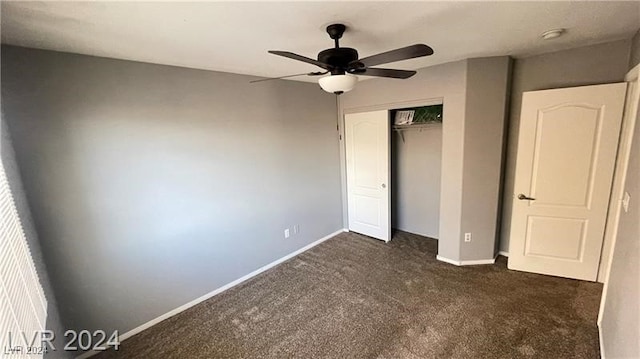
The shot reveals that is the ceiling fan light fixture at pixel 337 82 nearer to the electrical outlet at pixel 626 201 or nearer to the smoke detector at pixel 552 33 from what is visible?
the smoke detector at pixel 552 33

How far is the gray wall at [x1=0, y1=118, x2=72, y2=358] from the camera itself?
1570mm

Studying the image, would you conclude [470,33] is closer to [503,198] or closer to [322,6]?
[322,6]

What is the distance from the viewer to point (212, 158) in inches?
105

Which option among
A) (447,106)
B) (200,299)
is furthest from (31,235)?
(447,106)

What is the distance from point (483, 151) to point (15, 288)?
363 centimetres

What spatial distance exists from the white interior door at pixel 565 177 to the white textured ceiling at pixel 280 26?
1.78 ft

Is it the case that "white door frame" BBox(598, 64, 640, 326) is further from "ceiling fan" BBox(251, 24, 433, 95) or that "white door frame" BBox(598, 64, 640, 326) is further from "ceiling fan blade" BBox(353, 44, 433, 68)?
"ceiling fan" BBox(251, 24, 433, 95)

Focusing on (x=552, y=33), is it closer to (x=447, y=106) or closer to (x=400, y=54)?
(x=447, y=106)

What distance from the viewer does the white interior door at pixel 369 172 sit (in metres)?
3.66

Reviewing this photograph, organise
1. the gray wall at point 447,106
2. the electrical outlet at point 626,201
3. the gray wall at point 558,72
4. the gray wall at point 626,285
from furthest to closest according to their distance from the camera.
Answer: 1. the gray wall at point 447,106
2. the gray wall at point 558,72
3. the electrical outlet at point 626,201
4. the gray wall at point 626,285

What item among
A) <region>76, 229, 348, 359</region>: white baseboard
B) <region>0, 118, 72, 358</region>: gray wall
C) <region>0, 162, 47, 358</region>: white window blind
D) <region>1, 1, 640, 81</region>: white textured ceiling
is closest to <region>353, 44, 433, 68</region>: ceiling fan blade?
<region>1, 1, 640, 81</region>: white textured ceiling

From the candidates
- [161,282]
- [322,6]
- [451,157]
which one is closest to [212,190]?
[161,282]

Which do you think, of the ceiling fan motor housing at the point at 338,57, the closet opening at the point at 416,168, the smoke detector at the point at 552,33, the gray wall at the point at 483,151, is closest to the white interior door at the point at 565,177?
the gray wall at the point at 483,151

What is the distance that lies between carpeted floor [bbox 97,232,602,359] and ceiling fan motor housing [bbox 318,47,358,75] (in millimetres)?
2032
